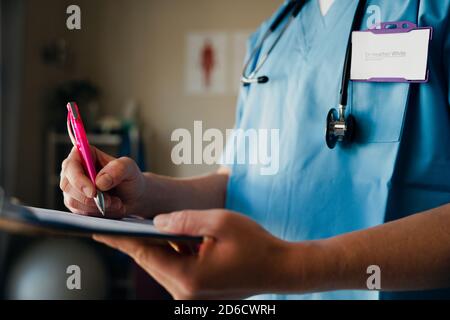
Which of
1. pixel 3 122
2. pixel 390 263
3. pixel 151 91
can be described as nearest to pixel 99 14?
pixel 151 91

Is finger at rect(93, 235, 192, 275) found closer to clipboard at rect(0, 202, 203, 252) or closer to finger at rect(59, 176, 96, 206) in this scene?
clipboard at rect(0, 202, 203, 252)

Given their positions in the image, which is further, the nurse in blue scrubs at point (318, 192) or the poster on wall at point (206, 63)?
the poster on wall at point (206, 63)

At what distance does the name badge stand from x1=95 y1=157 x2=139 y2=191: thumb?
29 cm

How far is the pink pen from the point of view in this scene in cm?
53

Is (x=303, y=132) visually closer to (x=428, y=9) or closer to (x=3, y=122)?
(x=428, y=9)

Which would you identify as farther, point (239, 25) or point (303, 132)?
point (239, 25)

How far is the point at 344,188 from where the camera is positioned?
62 centimetres

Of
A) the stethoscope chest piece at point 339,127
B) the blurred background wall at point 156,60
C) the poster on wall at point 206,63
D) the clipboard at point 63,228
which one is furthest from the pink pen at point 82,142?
the poster on wall at point 206,63

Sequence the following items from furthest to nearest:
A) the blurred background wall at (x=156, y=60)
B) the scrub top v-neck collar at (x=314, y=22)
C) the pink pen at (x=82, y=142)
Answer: the blurred background wall at (x=156, y=60) < the scrub top v-neck collar at (x=314, y=22) < the pink pen at (x=82, y=142)

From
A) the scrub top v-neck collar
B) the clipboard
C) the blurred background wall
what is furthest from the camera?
the blurred background wall

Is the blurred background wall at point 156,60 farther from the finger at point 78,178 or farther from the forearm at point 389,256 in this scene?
the forearm at point 389,256

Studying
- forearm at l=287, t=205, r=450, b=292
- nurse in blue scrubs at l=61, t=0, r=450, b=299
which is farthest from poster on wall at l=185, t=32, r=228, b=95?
forearm at l=287, t=205, r=450, b=292

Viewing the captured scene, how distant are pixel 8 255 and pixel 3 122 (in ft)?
2.16

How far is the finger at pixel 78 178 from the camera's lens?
56 cm
